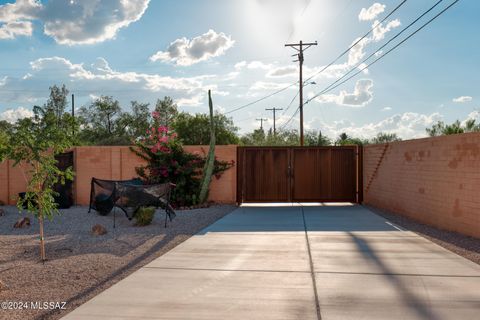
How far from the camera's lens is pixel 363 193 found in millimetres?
14562

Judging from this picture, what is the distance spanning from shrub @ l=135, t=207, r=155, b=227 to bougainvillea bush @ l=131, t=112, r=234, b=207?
3393mm

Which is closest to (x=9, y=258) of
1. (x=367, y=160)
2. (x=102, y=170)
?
(x=102, y=170)

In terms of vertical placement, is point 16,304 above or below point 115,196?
below

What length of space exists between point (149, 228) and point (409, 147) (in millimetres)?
6912

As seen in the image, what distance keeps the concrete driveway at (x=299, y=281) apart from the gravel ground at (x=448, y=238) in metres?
0.26

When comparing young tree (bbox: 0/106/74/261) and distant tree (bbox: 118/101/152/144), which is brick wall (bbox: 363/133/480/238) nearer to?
young tree (bbox: 0/106/74/261)

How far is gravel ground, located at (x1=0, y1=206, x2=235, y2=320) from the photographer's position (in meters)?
→ 5.05

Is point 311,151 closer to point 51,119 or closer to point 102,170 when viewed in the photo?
point 102,170

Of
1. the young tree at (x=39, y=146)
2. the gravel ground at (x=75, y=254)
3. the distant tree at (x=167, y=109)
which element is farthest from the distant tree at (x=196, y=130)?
the young tree at (x=39, y=146)

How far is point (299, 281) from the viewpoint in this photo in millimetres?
5363

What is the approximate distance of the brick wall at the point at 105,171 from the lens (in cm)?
1442

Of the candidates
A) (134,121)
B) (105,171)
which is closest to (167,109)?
(134,121)

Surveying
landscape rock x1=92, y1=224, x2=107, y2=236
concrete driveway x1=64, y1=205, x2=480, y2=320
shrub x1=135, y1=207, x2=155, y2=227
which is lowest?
concrete driveway x1=64, y1=205, x2=480, y2=320

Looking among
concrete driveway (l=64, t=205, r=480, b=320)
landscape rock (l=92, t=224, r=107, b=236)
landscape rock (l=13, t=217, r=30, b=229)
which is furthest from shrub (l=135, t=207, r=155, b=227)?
landscape rock (l=13, t=217, r=30, b=229)
